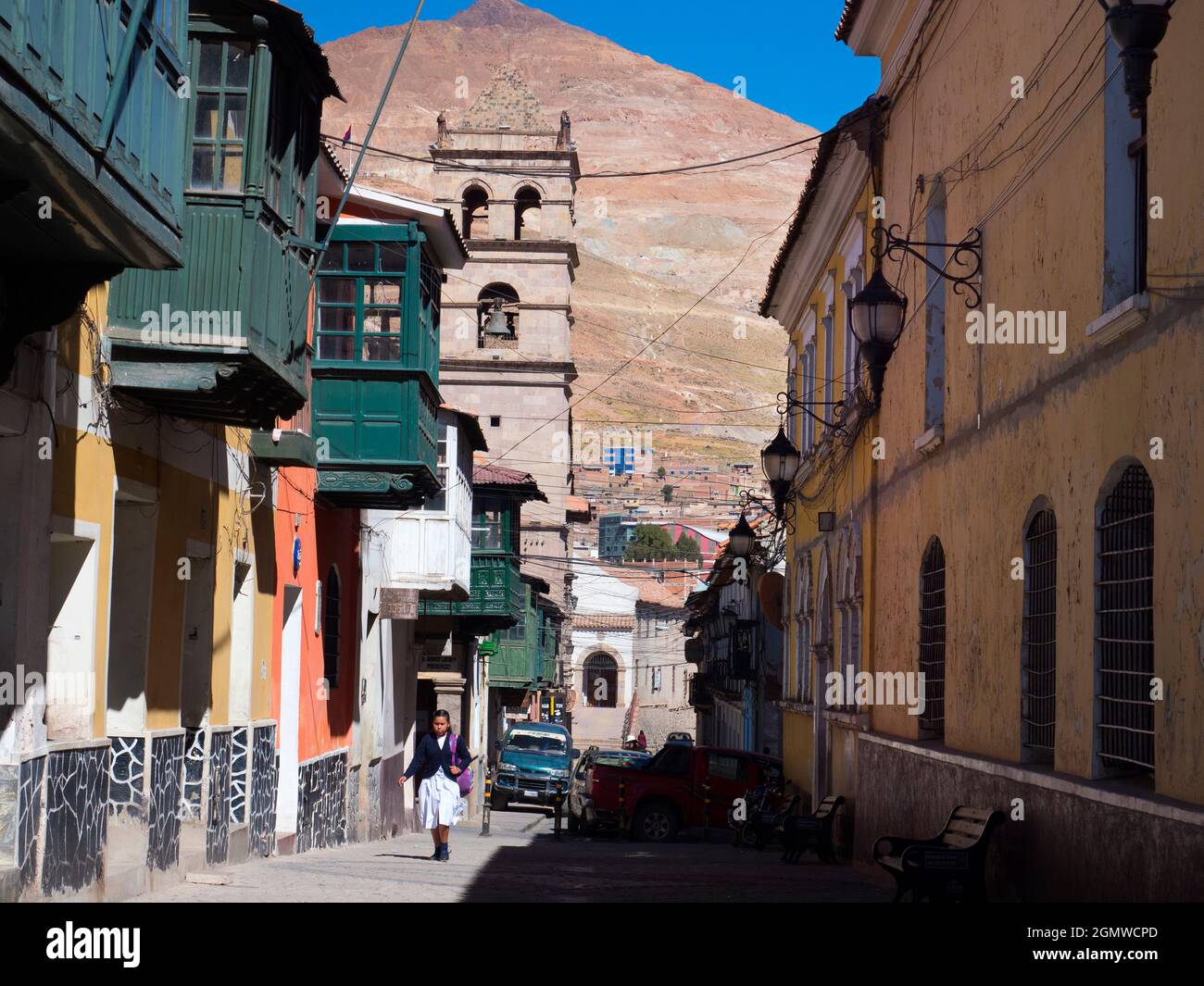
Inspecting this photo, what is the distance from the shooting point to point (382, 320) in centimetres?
1852

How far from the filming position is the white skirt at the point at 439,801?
1595 centimetres

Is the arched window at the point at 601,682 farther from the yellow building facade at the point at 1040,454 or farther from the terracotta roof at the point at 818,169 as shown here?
the yellow building facade at the point at 1040,454

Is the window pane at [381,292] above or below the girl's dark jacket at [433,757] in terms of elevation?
above

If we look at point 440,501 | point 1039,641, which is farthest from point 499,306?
point 1039,641

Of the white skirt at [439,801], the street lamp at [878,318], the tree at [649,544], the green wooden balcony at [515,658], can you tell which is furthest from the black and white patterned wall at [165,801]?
the tree at [649,544]

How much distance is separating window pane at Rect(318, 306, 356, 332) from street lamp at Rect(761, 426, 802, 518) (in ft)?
20.3

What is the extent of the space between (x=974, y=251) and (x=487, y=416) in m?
36.3

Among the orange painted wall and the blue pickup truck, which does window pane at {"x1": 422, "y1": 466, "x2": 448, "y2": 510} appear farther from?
the blue pickup truck

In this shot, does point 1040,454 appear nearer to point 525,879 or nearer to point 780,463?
point 525,879

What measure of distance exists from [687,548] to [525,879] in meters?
105

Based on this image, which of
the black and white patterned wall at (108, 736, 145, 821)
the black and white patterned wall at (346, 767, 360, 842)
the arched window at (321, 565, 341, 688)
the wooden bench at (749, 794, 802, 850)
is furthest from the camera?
the black and white patterned wall at (346, 767, 360, 842)

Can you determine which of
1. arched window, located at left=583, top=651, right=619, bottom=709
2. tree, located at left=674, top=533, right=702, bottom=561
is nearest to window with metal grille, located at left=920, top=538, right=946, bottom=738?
arched window, located at left=583, top=651, right=619, bottom=709

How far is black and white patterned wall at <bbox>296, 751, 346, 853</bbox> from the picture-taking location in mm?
18516

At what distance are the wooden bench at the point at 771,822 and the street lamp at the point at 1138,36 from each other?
1236 cm
